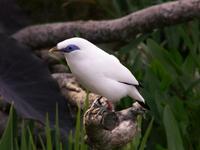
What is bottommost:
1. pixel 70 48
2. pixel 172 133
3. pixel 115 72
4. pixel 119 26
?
pixel 172 133

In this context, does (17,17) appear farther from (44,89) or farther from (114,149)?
(114,149)

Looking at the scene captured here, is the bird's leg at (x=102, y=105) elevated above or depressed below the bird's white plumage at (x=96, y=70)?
below

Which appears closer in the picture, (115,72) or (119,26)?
(115,72)

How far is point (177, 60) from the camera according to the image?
11.0 feet

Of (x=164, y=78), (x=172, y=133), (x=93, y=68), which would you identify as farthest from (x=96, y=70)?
(x=164, y=78)

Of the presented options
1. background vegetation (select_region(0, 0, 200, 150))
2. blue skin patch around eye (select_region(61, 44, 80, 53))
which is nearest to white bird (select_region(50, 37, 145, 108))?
blue skin patch around eye (select_region(61, 44, 80, 53))

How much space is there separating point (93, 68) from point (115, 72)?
92mm

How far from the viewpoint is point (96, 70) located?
1.92m

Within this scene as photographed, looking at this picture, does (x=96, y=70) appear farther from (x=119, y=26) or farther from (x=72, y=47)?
(x=119, y=26)

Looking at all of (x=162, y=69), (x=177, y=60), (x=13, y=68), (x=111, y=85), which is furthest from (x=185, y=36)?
(x=111, y=85)

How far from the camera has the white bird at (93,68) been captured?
A: 191 cm

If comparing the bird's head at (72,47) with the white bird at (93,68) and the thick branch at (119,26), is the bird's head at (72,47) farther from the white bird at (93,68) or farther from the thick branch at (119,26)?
the thick branch at (119,26)

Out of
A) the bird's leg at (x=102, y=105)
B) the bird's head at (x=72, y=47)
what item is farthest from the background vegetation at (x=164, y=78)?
the bird's head at (x=72, y=47)

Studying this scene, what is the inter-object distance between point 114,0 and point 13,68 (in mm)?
1270
